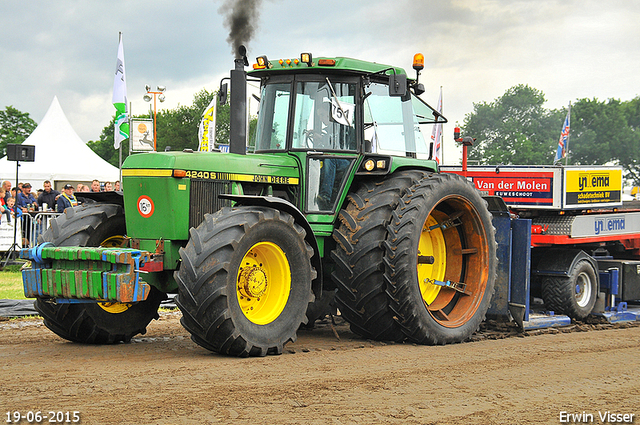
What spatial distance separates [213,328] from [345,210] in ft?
6.77

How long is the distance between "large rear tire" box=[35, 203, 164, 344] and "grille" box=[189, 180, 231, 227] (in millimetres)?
952

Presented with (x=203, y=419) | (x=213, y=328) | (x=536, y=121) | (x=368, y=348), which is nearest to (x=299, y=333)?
(x=368, y=348)

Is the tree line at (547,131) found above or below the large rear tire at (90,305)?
above

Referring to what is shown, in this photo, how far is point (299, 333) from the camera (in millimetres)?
8117

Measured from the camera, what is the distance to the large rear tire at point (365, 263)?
6.83m

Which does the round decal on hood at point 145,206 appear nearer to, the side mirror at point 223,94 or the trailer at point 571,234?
the side mirror at point 223,94

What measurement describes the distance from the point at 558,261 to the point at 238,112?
529cm

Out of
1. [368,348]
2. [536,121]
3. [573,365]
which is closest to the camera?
[573,365]

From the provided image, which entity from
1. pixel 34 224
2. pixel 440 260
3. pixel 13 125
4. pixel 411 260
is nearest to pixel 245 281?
pixel 411 260

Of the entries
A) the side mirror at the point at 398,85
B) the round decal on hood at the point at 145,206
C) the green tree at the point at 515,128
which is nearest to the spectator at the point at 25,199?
the round decal on hood at the point at 145,206

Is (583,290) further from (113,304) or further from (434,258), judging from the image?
(113,304)

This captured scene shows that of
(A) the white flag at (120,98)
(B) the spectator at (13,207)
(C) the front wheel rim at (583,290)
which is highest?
(A) the white flag at (120,98)

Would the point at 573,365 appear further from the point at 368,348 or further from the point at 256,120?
the point at 256,120

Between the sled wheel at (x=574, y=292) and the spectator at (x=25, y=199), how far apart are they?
1172cm
